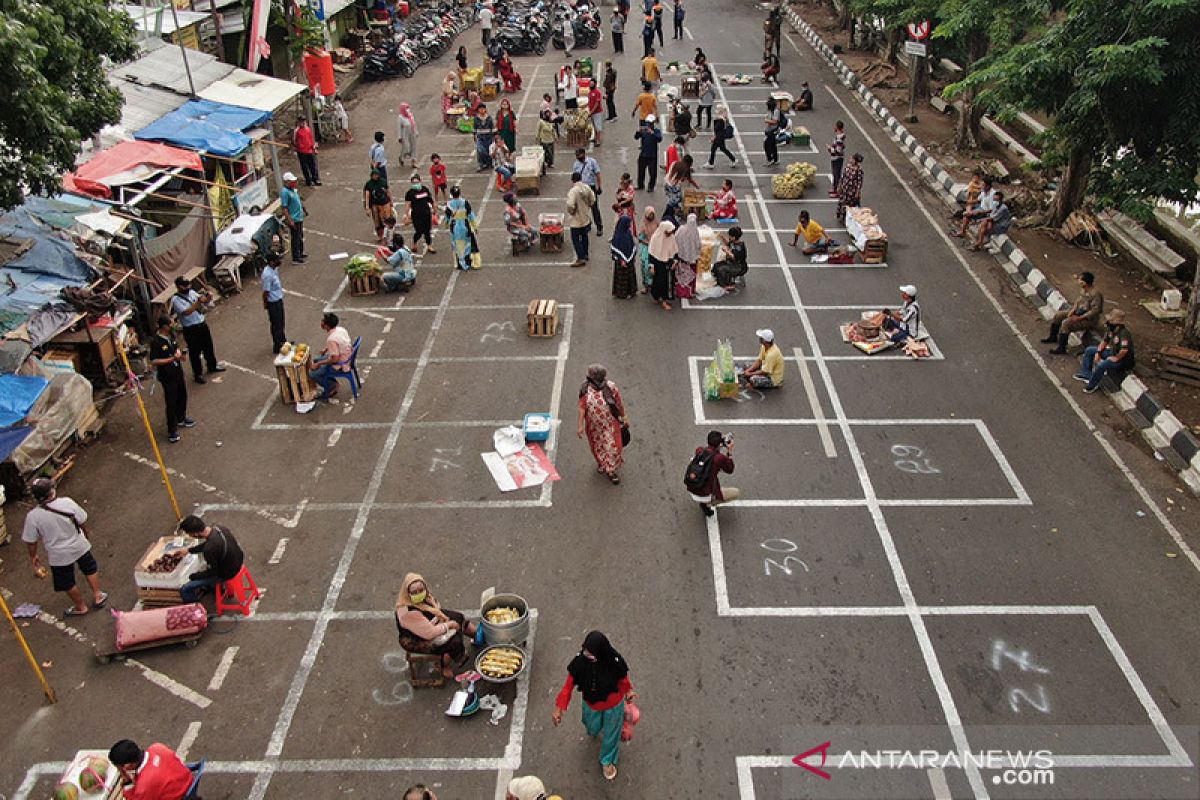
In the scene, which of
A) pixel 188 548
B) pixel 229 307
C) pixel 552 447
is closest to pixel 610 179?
pixel 229 307

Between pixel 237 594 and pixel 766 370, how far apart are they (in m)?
7.98

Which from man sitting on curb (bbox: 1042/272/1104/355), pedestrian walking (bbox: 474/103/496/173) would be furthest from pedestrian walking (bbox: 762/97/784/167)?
man sitting on curb (bbox: 1042/272/1104/355)

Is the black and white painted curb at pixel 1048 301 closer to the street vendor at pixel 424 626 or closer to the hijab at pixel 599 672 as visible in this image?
the hijab at pixel 599 672

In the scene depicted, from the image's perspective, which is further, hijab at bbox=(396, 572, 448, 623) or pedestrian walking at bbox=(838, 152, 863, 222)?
pedestrian walking at bbox=(838, 152, 863, 222)

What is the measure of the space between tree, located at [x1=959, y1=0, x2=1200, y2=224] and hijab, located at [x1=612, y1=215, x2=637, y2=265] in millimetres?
7067

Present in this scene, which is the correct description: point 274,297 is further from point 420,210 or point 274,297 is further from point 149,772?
point 149,772

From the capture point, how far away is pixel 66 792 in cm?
728

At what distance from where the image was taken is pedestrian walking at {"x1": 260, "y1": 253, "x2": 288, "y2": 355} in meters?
14.1

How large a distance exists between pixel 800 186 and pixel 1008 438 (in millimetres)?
10026

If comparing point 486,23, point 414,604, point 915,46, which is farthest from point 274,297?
point 486,23

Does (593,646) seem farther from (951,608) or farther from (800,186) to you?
(800,186)

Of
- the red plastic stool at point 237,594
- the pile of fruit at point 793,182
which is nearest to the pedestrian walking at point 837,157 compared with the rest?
the pile of fruit at point 793,182

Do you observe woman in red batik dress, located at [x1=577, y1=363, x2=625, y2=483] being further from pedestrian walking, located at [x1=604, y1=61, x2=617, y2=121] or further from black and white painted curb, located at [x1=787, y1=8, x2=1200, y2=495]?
pedestrian walking, located at [x1=604, y1=61, x2=617, y2=121]

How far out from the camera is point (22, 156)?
1084 centimetres
